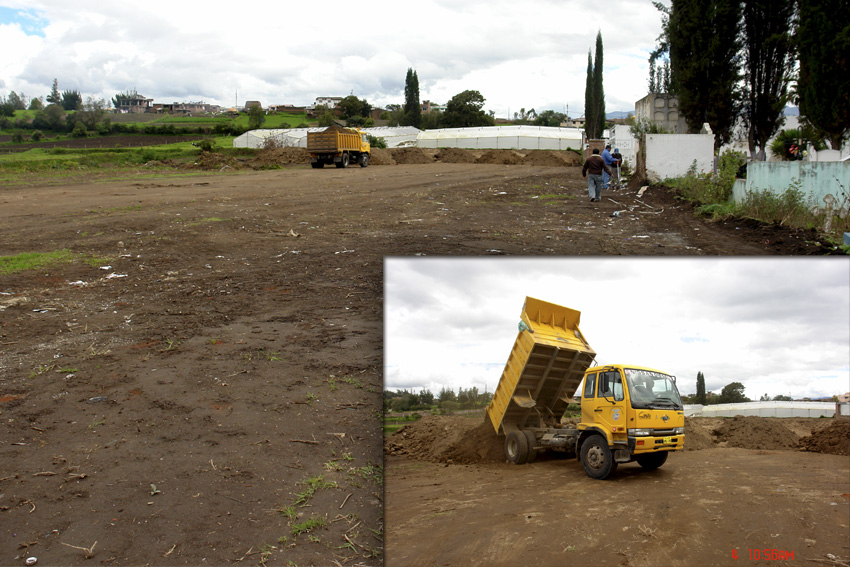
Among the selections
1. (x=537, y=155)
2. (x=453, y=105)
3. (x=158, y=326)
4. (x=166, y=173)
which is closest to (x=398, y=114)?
(x=453, y=105)

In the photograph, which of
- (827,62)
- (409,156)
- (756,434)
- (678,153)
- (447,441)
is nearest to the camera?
(447,441)

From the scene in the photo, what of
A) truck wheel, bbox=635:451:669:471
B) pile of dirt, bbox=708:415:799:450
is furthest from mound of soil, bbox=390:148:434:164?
truck wheel, bbox=635:451:669:471

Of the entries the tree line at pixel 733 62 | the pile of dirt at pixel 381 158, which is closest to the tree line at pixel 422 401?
the tree line at pixel 733 62

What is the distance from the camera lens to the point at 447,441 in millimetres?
5145

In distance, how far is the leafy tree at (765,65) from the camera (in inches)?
1087

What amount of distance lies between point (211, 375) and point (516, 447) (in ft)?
11.7

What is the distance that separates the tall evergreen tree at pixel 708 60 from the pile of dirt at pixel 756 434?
20440 millimetres

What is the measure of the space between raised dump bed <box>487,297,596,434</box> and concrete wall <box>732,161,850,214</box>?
25.1ft

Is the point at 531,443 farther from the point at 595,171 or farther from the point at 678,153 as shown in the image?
the point at 678,153

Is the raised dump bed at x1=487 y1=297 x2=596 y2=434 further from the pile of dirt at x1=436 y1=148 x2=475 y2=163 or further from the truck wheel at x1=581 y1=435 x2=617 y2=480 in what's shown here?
the pile of dirt at x1=436 y1=148 x2=475 y2=163

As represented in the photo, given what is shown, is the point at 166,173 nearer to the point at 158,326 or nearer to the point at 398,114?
the point at 158,326

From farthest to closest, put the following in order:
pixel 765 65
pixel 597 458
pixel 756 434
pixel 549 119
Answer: pixel 549 119, pixel 765 65, pixel 756 434, pixel 597 458

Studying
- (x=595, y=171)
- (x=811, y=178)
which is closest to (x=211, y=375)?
(x=811, y=178)
